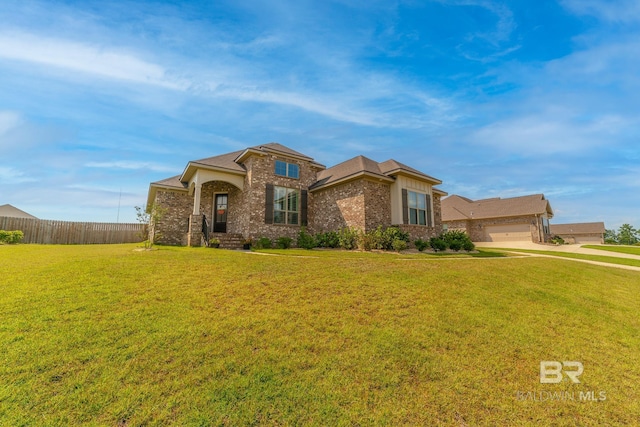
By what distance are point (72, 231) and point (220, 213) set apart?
11.4 metres

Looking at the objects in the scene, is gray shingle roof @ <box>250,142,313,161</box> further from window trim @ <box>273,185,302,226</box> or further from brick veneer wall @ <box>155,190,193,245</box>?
brick veneer wall @ <box>155,190,193,245</box>

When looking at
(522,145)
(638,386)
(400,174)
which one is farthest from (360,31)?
(522,145)

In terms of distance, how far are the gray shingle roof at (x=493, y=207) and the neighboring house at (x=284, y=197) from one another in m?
15.9

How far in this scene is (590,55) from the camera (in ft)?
31.3

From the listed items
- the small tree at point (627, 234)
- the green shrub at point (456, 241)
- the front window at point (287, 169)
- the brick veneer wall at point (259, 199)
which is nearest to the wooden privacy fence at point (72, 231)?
the brick veneer wall at point (259, 199)

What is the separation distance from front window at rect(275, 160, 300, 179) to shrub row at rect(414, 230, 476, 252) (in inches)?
318

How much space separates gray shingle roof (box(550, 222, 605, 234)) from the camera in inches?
1669

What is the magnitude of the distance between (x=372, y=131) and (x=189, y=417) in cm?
1499

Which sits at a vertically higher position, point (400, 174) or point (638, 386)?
point (400, 174)

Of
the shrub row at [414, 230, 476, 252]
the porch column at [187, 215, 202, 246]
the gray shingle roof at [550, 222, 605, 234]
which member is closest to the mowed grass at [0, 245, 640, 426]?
the porch column at [187, 215, 202, 246]

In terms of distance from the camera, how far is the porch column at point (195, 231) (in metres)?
14.1

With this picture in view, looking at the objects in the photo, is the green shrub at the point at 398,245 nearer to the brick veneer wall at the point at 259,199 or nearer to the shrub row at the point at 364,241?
the shrub row at the point at 364,241

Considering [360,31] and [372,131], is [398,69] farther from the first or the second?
[372,131]

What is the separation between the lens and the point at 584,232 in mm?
43062
